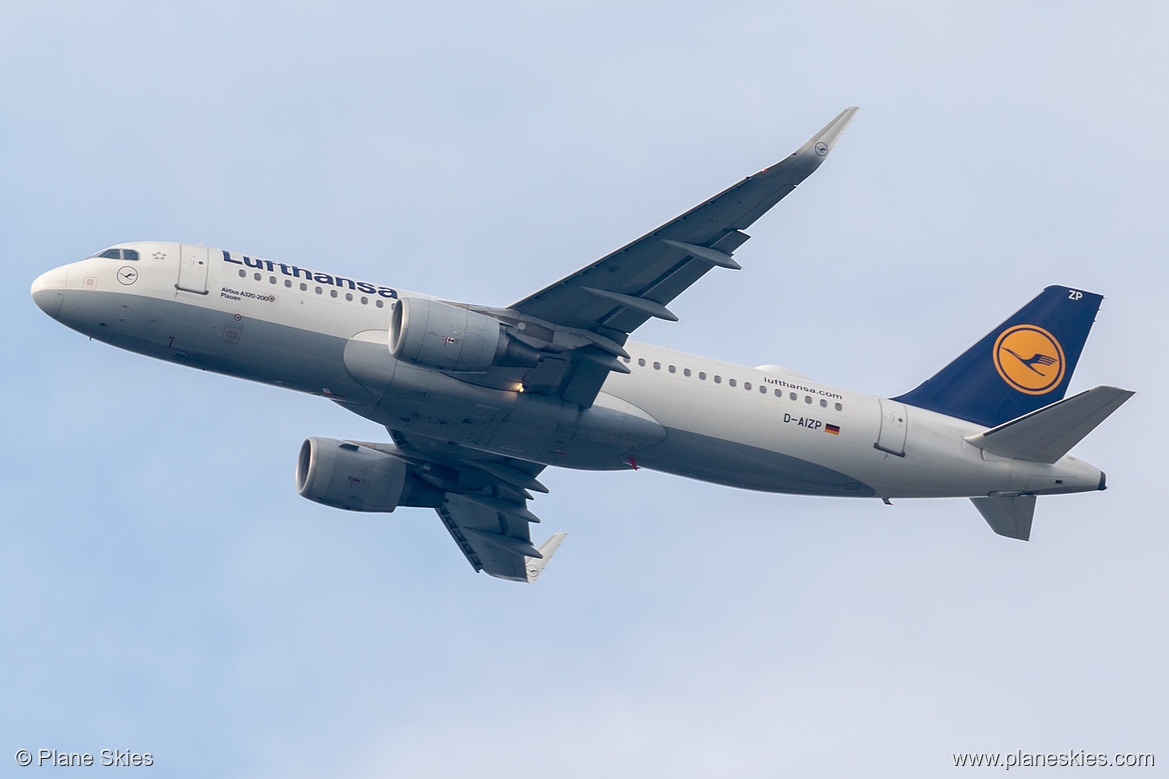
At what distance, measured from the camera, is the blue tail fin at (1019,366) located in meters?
41.7

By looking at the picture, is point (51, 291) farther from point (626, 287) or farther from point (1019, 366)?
point (1019, 366)

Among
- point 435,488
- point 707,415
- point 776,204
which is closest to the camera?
point 776,204

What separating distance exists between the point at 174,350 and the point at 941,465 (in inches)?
948

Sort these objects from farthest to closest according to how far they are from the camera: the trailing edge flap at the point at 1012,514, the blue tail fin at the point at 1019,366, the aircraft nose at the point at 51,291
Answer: the blue tail fin at the point at 1019,366 < the trailing edge flap at the point at 1012,514 < the aircraft nose at the point at 51,291

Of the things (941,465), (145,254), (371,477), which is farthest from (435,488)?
(941,465)

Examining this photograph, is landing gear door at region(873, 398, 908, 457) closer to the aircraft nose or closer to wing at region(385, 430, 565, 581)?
wing at region(385, 430, 565, 581)

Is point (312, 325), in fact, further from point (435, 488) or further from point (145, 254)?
point (435, 488)

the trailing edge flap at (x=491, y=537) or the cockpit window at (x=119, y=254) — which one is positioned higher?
the cockpit window at (x=119, y=254)

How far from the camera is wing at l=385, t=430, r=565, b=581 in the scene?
4312 centimetres

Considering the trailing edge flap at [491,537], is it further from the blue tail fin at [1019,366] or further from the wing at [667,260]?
the blue tail fin at [1019,366]

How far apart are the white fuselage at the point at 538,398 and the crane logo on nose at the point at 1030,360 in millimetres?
2893

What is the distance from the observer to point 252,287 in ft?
114

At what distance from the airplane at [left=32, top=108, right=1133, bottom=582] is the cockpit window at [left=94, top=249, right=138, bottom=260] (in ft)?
0.16

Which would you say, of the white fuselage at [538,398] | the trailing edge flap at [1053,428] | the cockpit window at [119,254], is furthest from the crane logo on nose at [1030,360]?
the cockpit window at [119,254]
